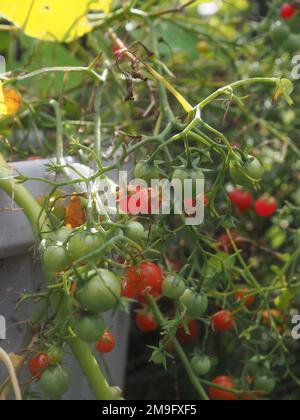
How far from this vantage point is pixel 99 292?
1.43ft

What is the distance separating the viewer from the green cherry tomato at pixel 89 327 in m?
0.46

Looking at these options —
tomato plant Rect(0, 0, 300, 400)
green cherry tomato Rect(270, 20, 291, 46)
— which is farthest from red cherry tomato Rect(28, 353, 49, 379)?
green cherry tomato Rect(270, 20, 291, 46)

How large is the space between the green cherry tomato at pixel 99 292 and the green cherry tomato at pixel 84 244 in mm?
17

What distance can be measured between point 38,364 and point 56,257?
0.10 meters

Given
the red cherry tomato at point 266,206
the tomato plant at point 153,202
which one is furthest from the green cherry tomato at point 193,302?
the red cherry tomato at point 266,206

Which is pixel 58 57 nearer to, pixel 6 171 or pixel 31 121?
pixel 31 121

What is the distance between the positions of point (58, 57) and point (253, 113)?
0.86 feet

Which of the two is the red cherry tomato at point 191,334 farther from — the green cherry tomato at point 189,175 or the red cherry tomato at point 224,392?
the green cherry tomato at point 189,175

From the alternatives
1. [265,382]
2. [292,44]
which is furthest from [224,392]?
[292,44]

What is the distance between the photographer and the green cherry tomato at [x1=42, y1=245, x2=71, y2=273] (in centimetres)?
47

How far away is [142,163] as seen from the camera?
1.70 feet

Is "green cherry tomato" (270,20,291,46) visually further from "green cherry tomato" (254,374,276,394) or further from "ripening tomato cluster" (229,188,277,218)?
"green cherry tomato" (254,374,276,394)

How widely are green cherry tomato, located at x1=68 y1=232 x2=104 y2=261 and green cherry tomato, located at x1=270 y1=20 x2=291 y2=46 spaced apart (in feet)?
1.42
